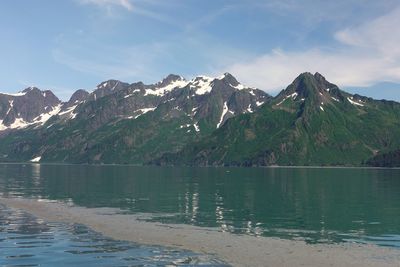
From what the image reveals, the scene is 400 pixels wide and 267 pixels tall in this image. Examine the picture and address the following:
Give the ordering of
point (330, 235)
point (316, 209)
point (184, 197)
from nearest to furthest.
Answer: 1. point (330, 235)
2. point (316, 209)
3. point (184, 197)

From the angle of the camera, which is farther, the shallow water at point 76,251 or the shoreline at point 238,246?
the shoreline at point 238,246

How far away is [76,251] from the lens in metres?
49.5

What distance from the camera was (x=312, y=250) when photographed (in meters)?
51.7

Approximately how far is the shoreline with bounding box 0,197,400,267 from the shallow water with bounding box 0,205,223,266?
9.18 ft

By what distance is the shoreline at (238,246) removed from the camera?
46.2 meters

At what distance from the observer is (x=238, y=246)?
53562 millimetres

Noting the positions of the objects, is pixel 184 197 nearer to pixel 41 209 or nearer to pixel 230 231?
pixel 41 209

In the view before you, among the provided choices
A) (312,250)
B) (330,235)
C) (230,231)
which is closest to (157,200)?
(230,231)

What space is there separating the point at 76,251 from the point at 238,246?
58.0 feet

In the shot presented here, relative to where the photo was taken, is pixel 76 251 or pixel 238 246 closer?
pixel 76 251

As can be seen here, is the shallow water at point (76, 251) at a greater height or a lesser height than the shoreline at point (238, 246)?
greater

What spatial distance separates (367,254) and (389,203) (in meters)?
63.2

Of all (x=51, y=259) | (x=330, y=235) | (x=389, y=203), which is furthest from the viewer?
(x=389, y=203)

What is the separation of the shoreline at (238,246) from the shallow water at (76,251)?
2797 millimetres
